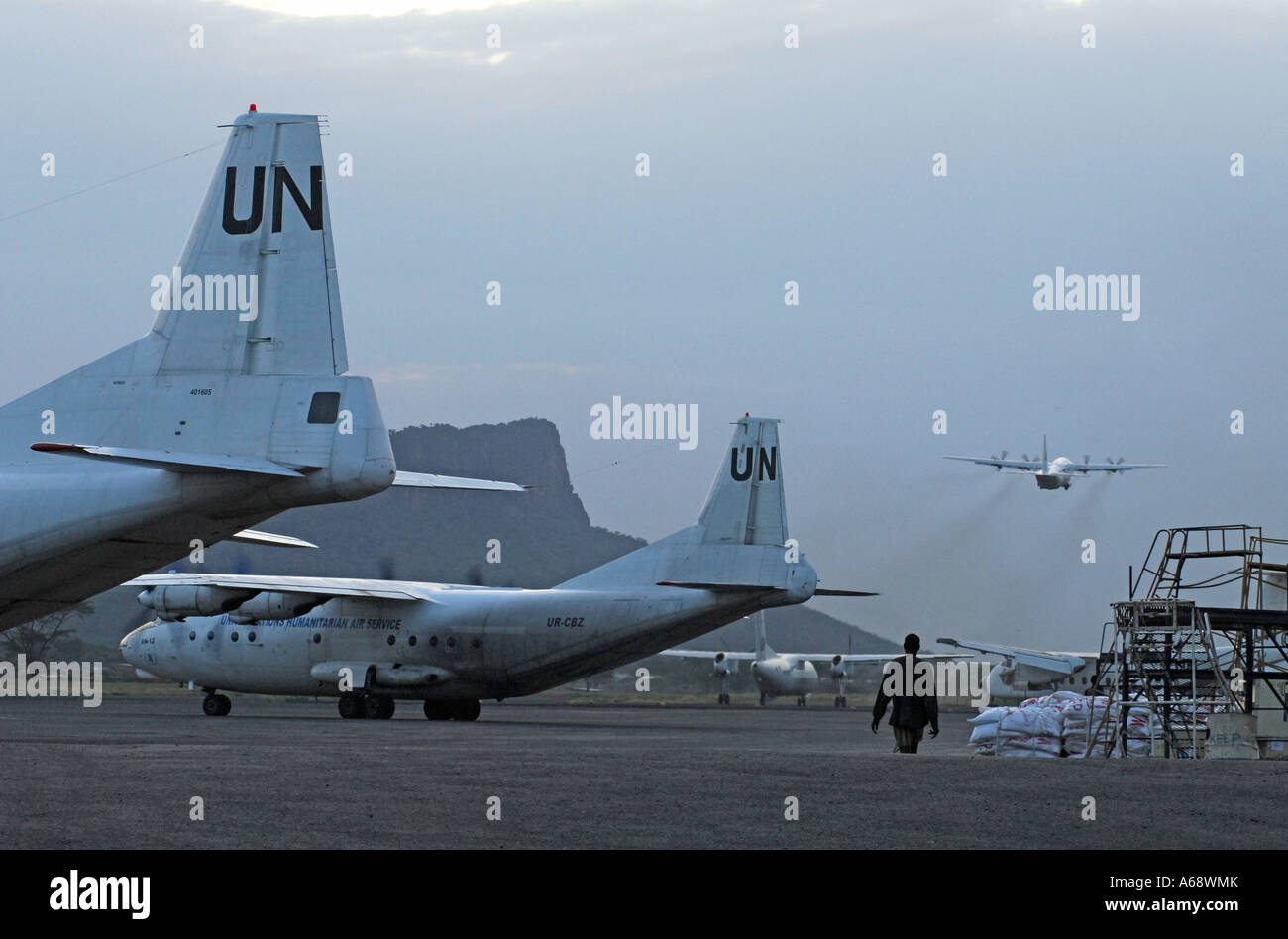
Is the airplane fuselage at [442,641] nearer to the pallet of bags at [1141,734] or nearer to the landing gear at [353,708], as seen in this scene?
the landing gear at [353,708]

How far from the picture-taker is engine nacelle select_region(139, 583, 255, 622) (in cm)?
3431

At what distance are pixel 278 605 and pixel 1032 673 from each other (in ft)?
147

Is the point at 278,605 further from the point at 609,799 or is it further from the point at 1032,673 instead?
the point at 1032,673

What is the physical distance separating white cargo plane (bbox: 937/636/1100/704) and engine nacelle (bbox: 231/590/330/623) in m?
38.1

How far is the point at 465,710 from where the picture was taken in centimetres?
4159

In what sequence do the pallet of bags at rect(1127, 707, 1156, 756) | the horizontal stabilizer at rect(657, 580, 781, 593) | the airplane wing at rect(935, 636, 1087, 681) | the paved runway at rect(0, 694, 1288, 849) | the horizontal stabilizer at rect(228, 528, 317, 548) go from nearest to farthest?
the paved runway at rect(0, 694, 1288, 849), the horizontal stabilizer at rect(228, 528, 317, 548), the pallet of bags at rect(1127, 707, 1156, 756), the horizontal stabilizer at rect(657, 580, 781, 593), the airplane wing at rect(935, 636, 1087, 681)

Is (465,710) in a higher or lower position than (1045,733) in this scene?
lower

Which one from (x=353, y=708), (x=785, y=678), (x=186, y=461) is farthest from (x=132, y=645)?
(x=785, y=678)

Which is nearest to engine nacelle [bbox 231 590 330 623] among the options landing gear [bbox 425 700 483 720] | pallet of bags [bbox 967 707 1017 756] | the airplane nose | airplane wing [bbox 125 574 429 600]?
airplane wing [bbox 125 574 429 600]

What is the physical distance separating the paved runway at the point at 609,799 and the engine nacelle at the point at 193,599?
13.5 metres

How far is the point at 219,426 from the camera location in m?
20.6

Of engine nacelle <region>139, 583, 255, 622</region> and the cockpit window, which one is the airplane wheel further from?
the cockpit window
